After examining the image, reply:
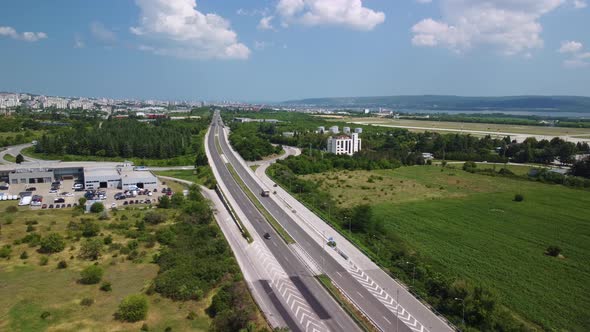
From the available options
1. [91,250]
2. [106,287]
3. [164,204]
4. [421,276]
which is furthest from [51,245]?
[421,276]

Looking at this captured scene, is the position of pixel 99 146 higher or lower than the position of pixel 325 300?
higher

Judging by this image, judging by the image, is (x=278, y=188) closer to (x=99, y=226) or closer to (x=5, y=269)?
(x=99, y=226)

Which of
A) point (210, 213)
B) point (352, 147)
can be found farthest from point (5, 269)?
point (352, 147)

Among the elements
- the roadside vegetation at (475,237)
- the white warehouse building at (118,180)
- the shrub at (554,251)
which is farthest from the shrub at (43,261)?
the shrub at (554,251)

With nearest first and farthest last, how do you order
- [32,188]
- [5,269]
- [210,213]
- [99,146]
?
[5,269] → [210,213] → [32,188] → [99,146]

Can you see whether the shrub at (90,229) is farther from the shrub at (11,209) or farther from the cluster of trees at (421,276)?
the cluster of trees at (421,276)

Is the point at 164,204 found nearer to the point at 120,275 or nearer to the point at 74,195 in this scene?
the point at 74,195
